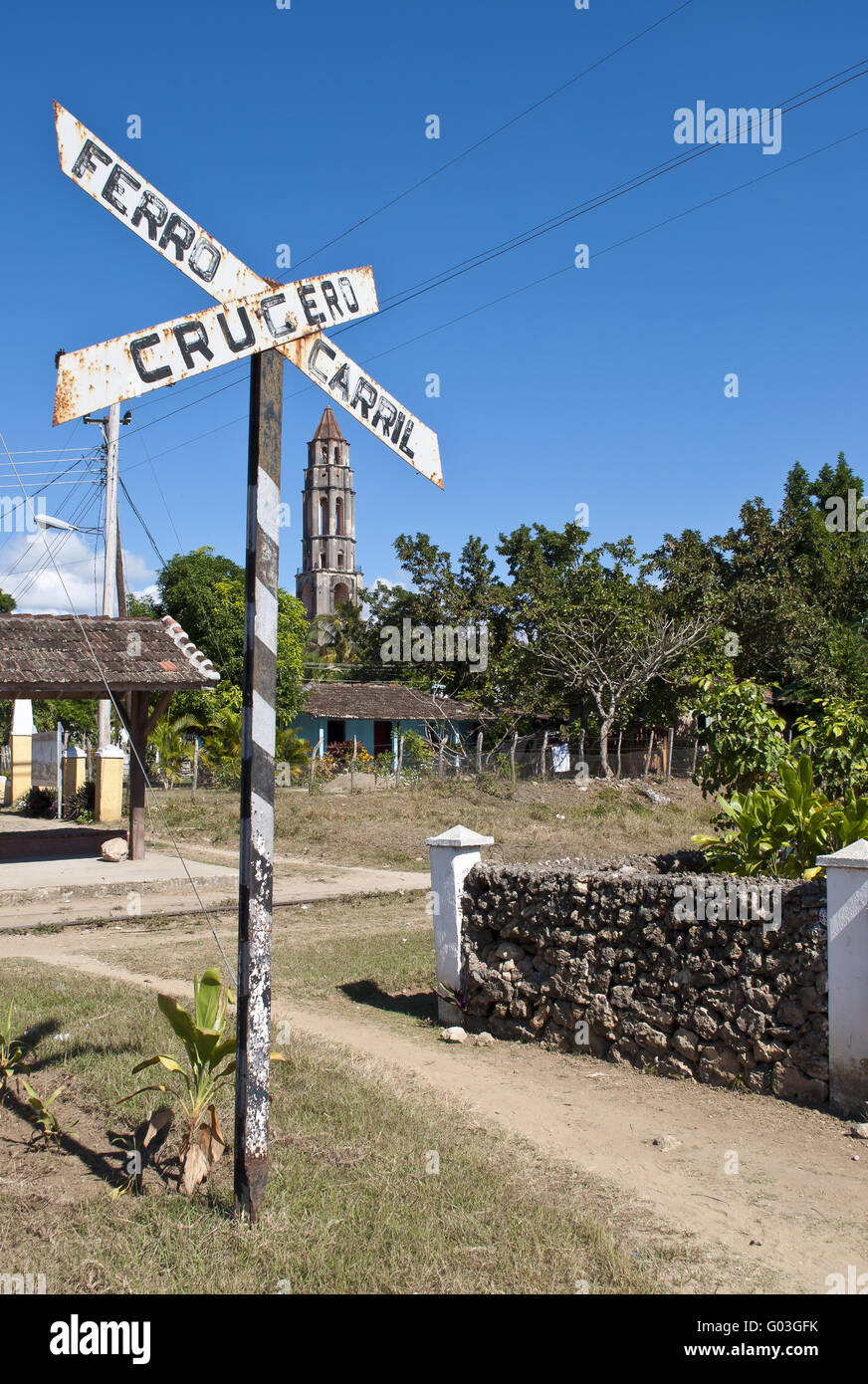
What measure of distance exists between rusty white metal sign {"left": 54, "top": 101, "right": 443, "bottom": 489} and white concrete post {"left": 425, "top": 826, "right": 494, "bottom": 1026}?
339 centimetres

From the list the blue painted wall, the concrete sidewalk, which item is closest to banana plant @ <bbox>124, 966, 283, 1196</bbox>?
the concrete sidewalk

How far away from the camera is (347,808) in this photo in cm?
2175

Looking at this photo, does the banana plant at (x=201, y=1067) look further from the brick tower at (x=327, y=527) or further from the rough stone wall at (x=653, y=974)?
the brick tower at (x=327, y=527)

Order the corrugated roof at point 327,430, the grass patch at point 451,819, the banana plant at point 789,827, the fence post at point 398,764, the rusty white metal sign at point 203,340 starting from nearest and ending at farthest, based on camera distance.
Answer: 1. the rusty white metal sign at point 203,340
2. the banana plant at point 789,827
3. the grass patch at point 451,819
4. the fence post at point 398,764
5. the corrugated roof at point 327,430

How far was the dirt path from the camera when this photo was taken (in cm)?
405

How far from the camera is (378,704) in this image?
39531mm

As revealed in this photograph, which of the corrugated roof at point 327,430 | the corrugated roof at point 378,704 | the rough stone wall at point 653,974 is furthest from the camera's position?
the corrugated roof at point 327,430

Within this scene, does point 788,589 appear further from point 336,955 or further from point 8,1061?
point 8,1061

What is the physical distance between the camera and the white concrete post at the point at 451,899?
7324 mm

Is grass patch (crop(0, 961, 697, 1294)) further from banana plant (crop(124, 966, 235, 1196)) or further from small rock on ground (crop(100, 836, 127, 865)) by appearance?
small rock on ground (crop(100, 836, 127, 865))

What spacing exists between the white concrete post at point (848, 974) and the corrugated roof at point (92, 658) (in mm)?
11503

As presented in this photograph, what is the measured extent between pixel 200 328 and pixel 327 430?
84.8 meters

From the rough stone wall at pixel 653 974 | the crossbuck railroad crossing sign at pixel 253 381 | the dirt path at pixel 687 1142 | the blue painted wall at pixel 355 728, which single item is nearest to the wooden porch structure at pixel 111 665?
the dirt path at pixel 687 1142

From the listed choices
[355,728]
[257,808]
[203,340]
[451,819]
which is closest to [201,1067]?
[257,808]
